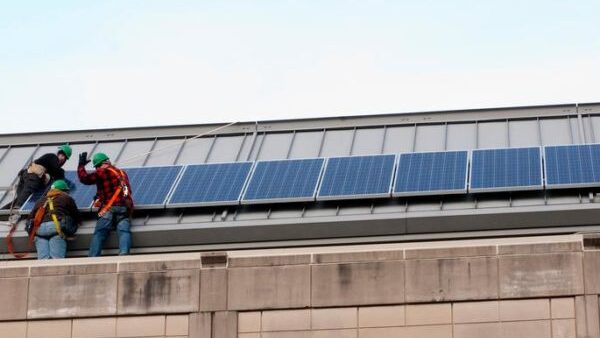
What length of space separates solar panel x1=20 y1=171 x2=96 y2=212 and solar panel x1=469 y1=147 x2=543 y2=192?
23.6ft

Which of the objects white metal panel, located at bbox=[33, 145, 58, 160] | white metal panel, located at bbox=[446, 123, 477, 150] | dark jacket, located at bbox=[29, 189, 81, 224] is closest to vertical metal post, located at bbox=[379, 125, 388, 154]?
white metal panel, located at bbox=[446, 123, 477, 150]

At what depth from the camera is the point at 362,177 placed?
28.9 meters

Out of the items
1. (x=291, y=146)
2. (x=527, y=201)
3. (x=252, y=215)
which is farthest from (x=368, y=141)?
(x=527, y=201)

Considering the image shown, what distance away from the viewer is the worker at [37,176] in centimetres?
3034

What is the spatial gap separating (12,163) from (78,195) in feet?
16.7

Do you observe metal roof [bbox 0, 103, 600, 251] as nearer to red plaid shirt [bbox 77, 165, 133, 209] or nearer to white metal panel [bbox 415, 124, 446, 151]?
white metal panel [bbox 415, 124, 446, 151]

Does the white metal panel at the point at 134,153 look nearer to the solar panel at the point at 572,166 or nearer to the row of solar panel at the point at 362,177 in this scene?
the row of solar panel at the point at 362,177

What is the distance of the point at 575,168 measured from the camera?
92.3 feet

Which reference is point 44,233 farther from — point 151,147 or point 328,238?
point 151,147

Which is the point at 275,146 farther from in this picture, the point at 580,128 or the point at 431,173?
the point at 580,128

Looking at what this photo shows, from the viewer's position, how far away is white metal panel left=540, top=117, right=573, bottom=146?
32.1 meters

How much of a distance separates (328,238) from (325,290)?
4016 millimetres

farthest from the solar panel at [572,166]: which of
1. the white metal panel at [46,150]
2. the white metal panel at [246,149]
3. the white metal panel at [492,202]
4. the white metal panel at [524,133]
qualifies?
the white metal panel at [46,150]

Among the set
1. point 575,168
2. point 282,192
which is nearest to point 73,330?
point 282,192
